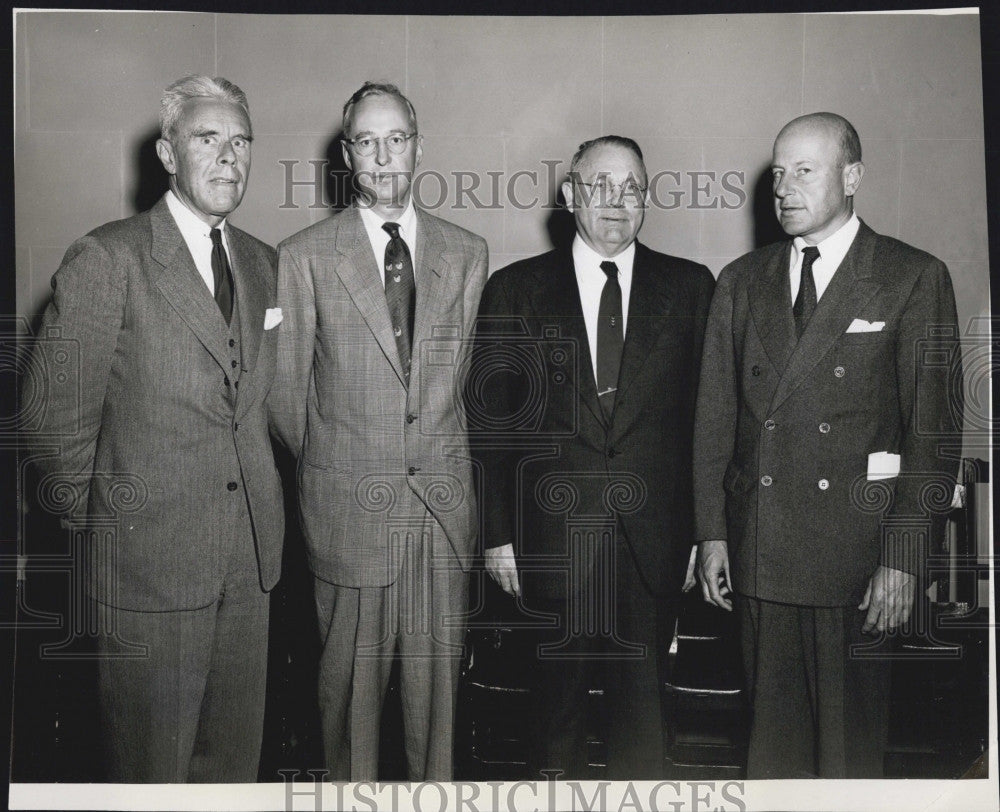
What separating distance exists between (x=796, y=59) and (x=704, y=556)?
1241 millimetres

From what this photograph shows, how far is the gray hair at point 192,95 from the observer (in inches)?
91.3

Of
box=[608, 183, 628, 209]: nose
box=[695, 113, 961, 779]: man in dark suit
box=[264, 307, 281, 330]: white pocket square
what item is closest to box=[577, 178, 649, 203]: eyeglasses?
box=[608, 183, 628, 209]: nose

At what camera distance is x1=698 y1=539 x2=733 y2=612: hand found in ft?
7.63

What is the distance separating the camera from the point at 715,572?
2.33 m

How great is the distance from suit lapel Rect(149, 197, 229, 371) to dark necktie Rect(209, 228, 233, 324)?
0.07 ft

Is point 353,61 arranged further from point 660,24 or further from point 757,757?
point 757,757

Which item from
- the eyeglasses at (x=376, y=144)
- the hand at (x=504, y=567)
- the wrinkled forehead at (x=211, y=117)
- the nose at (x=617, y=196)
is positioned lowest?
the hand at (x=504, y=567)

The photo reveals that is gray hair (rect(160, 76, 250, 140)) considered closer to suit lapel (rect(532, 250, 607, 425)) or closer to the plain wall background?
the plain wall background

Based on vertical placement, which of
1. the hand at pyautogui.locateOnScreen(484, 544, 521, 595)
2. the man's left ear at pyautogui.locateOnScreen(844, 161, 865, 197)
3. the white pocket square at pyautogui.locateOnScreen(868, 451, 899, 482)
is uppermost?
the man's left ear at pyautogui.locateOnScreen(844, 161, 865, 197)

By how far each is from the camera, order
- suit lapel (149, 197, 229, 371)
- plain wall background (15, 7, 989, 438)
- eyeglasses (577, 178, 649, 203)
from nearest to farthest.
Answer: suit lapel (149, 197, 229, 371)
eyeglasses (577, 178, 649, 203)
plain wall background (15, 7, 989, 438)

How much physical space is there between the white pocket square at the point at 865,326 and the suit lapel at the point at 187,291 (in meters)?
1.41

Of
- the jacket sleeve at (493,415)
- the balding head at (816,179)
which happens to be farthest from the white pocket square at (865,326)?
the jacket sleeve at (493,415)

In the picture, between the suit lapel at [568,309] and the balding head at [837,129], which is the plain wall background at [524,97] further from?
the suit lapel at [568,309]

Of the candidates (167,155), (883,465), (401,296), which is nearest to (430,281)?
(401,296)
